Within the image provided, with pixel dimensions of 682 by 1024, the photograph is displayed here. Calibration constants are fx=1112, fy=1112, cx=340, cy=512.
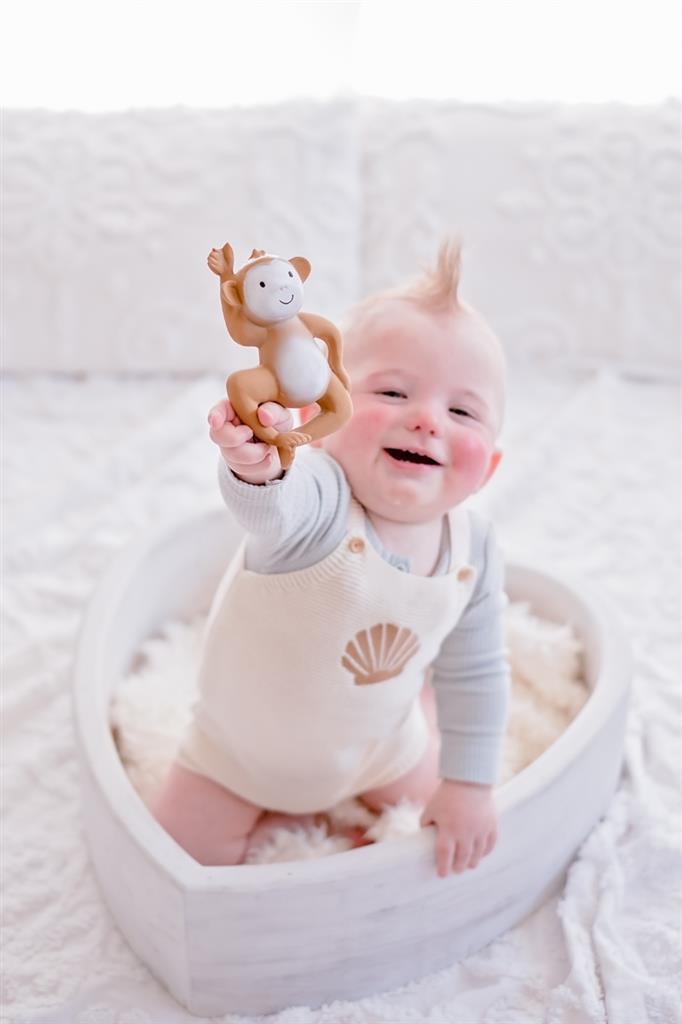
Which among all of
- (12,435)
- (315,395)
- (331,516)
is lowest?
(12,435)

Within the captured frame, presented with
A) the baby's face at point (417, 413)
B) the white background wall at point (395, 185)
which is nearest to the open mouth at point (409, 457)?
the baby's face at point (417, 413)

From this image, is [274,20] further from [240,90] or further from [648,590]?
[648,590]

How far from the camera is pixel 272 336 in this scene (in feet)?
1.98

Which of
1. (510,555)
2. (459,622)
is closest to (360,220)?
(510,555)

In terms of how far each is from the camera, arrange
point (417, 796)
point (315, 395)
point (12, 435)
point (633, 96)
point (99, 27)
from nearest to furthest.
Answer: point (315, 395)
point (417, 796)
point (99, 27)
point (12, 435)
point (633, 96)

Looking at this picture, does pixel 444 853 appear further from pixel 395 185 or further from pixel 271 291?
pixel 395 185

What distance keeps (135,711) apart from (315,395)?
1.68ft

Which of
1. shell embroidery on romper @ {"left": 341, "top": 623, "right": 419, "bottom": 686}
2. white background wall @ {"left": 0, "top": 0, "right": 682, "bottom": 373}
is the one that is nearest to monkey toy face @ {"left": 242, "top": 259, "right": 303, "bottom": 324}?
shell embroidery on romper @ {"left": 341, "top": 623, "right": 419, "bottom": 686}

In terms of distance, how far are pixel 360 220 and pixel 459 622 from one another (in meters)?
0.96

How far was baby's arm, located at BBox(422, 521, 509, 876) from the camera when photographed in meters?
0.84

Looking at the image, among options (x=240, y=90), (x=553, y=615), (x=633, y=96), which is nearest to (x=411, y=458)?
(x=553, y=615)

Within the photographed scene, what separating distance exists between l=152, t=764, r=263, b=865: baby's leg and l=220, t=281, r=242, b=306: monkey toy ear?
464mm

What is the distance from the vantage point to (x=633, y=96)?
172 cm

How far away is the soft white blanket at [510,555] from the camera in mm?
847
